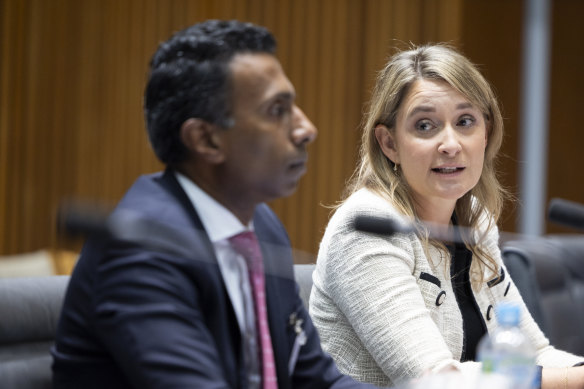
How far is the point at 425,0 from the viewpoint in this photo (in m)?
4.80

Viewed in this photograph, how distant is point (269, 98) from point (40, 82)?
3.64 m

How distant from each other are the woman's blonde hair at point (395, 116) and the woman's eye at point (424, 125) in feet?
0.25

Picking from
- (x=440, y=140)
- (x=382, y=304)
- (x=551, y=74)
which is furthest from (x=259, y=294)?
(x=551, y=74)

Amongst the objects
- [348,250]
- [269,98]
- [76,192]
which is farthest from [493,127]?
[76,192]

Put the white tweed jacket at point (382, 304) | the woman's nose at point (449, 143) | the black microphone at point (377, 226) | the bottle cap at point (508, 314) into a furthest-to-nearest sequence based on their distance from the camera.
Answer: the woman's nose at point (449, 143) → the white tweed jacket at point (382, 304) → the bottle cap at point (508, 314) → the black microphone at point (377, 226)

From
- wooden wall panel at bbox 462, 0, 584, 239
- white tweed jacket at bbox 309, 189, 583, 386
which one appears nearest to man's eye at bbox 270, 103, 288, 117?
white tweed jacket at bbox 309, 189, 583, 386

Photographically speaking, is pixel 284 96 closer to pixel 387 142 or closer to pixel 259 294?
pixel 259 294

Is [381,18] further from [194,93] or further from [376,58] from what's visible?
[194,93]

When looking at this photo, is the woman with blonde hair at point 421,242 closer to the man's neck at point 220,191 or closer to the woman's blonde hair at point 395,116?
the woman's blonde hair at point 395,116

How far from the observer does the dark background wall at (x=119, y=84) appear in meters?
4.60

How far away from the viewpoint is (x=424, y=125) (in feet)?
6.54

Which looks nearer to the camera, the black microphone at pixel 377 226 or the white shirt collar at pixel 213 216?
the black microphone at pixel 377 226

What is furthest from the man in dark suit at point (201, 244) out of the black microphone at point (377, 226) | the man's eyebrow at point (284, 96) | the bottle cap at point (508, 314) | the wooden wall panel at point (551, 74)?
the wooden wall panel at point (551, 74)

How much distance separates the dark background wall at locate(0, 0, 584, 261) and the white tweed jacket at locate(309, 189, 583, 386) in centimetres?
263
